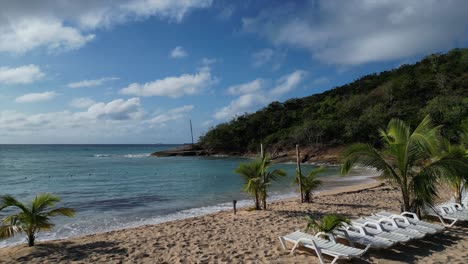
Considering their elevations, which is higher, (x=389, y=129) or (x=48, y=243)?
(x=389, y=129)

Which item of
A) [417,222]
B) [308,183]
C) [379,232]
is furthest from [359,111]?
[379,232]

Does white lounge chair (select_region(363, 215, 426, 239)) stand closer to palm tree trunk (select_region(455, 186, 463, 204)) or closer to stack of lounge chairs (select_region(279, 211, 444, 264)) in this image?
stack of lounge chairs (select_region(279, 211, 444, 264))

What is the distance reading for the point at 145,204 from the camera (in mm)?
15531

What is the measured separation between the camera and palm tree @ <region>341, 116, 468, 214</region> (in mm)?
6652

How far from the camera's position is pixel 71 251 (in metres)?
7.08

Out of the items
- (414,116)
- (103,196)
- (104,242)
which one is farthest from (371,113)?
(104,242)

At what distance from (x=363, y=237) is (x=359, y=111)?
52.0 m

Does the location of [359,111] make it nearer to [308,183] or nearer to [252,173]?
[308,183]

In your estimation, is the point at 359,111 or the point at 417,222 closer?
the point at 417,222

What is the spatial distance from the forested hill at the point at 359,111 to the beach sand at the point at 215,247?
107ft

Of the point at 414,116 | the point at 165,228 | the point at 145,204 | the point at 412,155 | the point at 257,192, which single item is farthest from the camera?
the point at 414,116

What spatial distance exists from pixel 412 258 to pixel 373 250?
617 mm

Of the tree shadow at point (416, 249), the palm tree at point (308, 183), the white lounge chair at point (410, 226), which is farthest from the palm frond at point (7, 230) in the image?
the palm tree at point (308, 183)

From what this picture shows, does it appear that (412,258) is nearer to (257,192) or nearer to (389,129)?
(389,129)
